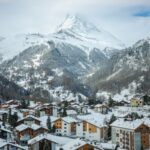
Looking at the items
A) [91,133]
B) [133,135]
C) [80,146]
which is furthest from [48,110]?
[80,146]

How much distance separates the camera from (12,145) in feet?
172

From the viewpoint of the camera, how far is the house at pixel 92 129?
246 ft

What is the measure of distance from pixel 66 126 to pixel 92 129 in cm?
542

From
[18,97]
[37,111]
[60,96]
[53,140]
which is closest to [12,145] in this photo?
[53,140]

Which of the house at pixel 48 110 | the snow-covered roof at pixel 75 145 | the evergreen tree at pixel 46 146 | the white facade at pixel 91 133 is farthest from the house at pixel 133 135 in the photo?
the house at pixel 48 110

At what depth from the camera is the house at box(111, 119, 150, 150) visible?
6294 cm

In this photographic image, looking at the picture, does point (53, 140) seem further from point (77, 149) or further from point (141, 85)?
point (141, 85)

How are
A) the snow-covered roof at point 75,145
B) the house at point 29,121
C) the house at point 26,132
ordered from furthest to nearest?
the house at point 29,121 → the house at point 26,132 → the snow-covered roof at point 75,145

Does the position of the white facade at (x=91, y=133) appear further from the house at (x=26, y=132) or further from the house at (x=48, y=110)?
the house at (x=48, y=110)

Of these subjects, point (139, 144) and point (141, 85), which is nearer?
point (139, 144)

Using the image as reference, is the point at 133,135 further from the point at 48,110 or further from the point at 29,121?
the point at 48,110

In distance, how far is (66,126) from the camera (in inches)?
3140

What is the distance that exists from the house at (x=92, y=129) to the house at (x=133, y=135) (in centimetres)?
856

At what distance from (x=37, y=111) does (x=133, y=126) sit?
1551 inches
